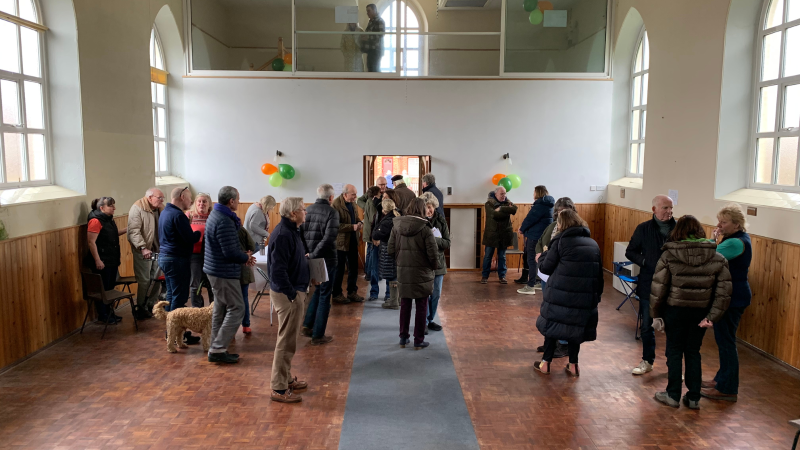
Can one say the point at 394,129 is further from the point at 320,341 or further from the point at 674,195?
the point at 320,341

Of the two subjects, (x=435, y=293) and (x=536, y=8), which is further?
(x=536, y=8)

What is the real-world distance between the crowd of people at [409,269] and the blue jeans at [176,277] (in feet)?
0.04

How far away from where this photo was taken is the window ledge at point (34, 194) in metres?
5.64

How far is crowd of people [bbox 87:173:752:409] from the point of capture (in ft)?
14.7

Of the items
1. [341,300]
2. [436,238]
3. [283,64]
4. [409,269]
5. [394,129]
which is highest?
[283,64]

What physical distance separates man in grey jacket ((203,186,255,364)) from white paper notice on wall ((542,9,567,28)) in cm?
704

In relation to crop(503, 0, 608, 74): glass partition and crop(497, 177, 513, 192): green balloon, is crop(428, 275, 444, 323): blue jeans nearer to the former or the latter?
crop(497, 177, 513, 192): green balloon

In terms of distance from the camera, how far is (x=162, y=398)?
4805 mm

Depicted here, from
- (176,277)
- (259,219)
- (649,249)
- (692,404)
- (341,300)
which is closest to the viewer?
(692,404)

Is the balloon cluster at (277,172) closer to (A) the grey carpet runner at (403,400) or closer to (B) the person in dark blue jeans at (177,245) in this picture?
(B) the person in dark blue jeans at (177,245)

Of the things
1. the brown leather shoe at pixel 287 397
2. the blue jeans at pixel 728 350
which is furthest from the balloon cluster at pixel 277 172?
the blue jeans at pixel 728 350

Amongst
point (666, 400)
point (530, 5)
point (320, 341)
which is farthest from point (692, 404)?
point (530, 5)

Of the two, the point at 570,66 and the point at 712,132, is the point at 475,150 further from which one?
the point at 712,132

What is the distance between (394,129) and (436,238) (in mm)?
4227
